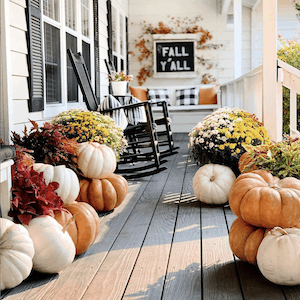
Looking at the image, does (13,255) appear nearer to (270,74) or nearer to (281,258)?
(281,258)

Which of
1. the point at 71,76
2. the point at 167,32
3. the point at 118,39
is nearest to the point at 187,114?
the point at 118,39

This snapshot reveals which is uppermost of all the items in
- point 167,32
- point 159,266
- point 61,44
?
point 167,32

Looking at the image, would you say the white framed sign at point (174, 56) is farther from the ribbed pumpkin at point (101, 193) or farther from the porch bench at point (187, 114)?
the ribbed pumpkin at point (101, 193)

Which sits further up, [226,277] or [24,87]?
[24,87]

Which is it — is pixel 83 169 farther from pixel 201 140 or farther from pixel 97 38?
pixel 97 38

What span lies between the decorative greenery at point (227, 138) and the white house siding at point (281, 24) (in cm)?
650

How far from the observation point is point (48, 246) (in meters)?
1.85

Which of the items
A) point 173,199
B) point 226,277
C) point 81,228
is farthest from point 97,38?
point 226,277

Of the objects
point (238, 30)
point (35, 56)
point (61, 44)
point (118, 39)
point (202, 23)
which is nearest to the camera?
point (35, 56)

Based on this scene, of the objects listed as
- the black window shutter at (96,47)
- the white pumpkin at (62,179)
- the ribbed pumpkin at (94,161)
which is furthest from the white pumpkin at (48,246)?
the black window shutter at (96,47)

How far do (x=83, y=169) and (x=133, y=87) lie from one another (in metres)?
6.56

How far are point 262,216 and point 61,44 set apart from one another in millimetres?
3311

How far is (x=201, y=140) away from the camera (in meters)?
3.48

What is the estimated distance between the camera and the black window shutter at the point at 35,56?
11.2 ft
